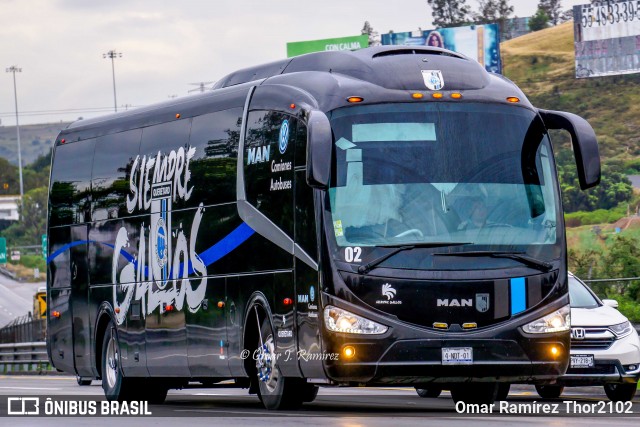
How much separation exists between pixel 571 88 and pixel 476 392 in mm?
145544

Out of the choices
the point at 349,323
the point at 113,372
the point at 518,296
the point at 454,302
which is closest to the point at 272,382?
the point at 349,323

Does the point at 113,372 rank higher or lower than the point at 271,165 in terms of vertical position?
lower

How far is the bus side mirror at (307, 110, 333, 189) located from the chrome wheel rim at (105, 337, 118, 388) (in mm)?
6947

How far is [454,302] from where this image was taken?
1368cm

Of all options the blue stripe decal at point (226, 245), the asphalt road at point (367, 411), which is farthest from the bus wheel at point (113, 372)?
the blue stripe decal at point (226, 245)

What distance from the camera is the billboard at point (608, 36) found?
114000mm

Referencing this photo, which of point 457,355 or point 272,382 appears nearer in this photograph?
point 457,355

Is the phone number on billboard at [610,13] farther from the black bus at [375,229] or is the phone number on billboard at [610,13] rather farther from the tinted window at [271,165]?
the tinted window at [271,165]

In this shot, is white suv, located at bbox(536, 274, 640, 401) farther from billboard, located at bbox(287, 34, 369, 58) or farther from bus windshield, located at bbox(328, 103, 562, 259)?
billboard, located at bbox(287, 34, 369, 58)

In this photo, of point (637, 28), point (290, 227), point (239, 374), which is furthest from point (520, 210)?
point (637, 28)

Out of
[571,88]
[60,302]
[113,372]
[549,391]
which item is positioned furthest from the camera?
[571,88]

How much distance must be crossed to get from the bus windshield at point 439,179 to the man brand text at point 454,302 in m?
0.54

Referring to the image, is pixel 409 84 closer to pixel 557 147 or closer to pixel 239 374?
pixel 239 374

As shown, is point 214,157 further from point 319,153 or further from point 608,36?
point 608,36
